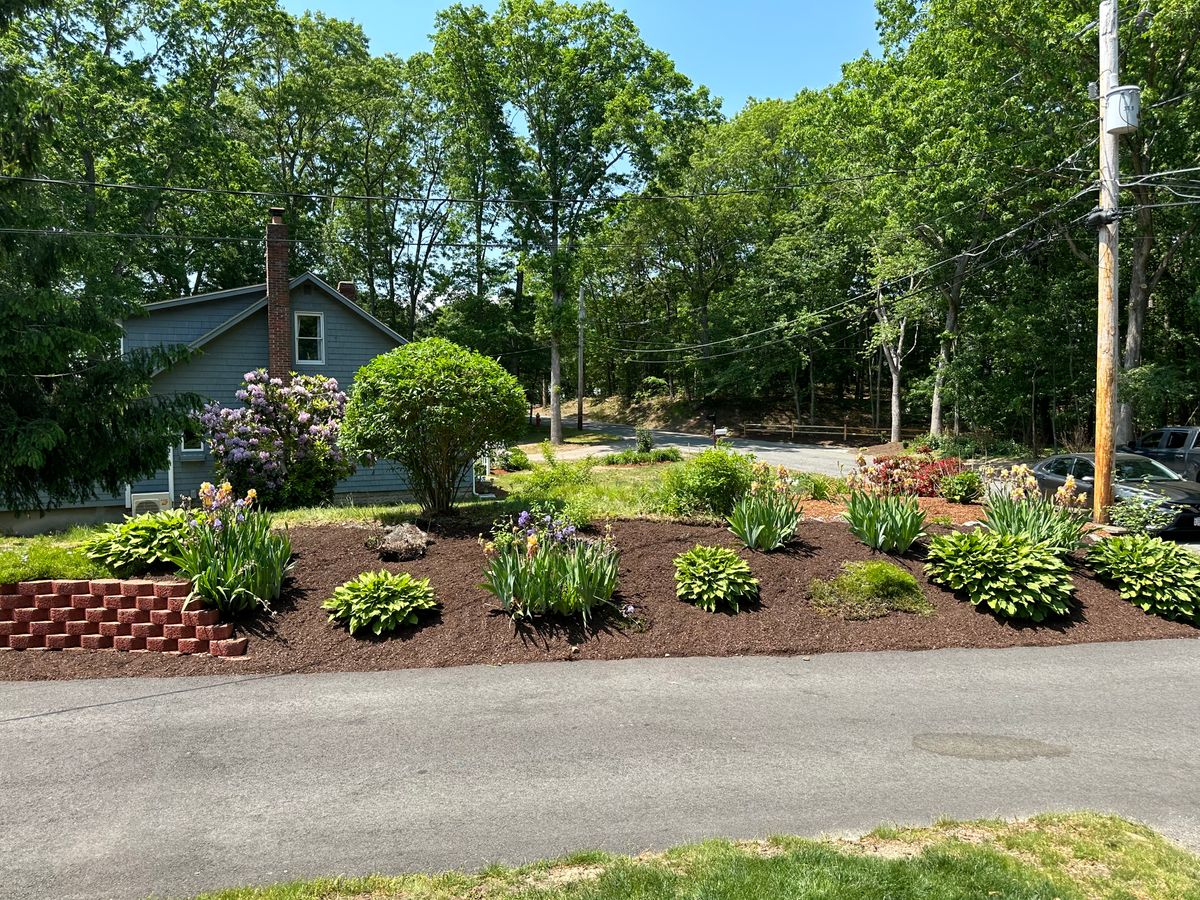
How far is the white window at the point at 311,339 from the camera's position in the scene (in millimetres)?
19078

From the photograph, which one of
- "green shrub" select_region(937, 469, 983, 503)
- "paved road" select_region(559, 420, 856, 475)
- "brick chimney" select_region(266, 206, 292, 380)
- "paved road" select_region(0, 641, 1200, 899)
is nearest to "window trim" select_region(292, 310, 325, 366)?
"brick chimney" select_region(266, 206, 292, 380)

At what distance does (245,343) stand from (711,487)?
14.0 m

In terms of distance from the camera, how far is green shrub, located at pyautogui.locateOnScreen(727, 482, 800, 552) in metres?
8.41

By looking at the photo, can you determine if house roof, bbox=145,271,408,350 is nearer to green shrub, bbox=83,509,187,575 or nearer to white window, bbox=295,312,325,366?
white window, bbox=295,312,325,366

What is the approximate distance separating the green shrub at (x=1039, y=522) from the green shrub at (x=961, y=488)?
5394 millimetres

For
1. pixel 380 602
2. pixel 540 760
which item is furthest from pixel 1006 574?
pixel 380 602

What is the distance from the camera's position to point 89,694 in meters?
5.66

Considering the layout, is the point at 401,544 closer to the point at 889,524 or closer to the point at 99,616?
the point at 99,616

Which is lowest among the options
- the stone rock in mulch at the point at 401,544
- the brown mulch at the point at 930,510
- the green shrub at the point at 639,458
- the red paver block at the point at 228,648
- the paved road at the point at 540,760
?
the paved road at the point at 540,760

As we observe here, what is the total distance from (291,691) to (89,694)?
159 centimetres

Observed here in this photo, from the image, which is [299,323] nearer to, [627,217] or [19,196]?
[19,196]

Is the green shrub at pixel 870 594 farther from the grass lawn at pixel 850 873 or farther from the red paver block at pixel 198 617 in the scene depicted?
the red paver block at pixel 198 617

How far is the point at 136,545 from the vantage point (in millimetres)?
7164

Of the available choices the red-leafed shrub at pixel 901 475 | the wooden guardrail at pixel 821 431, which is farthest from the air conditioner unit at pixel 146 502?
the wooden guardrail at pixel 821 431
